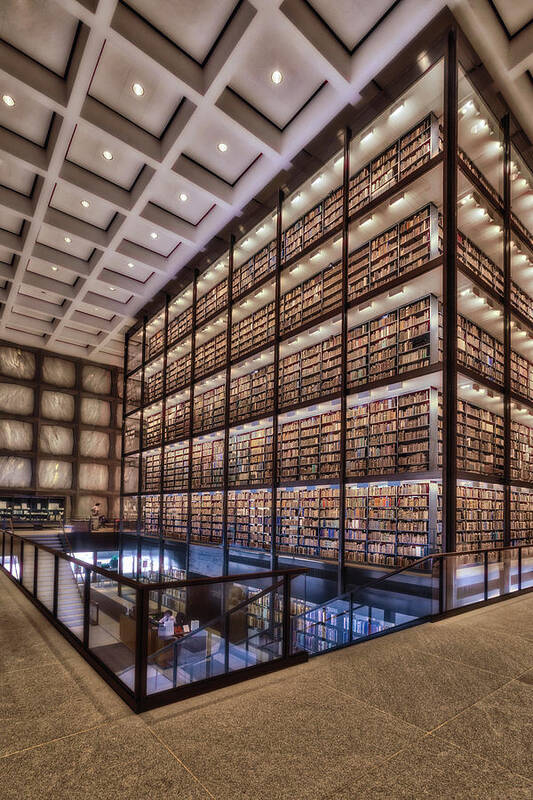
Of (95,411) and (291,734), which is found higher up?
(95,411)

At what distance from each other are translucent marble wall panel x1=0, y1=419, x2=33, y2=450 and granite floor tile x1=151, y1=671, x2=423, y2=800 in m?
19.9

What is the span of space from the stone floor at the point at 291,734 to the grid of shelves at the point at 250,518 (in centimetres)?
761

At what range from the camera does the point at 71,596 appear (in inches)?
165

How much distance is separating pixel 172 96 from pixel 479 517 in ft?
32.1

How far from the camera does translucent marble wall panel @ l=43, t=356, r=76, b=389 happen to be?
2161 centimetres

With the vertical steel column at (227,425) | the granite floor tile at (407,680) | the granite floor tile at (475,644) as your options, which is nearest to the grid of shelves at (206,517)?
the vertical steel column at (227,425)

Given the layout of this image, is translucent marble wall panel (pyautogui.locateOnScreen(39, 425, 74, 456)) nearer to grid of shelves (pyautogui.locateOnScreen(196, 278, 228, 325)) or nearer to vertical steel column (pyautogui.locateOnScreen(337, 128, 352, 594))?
grid of shelves (pyautogui.locateOnScreen(196, 278, 228, 325))

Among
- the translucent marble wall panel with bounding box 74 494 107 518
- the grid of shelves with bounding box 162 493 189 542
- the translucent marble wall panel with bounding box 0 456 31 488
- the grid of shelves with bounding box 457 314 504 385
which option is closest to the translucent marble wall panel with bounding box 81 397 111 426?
the translucent marble wall panel with bounding box 0 456 31 488

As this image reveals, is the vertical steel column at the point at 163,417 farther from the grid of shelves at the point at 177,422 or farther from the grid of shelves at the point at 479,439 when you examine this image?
the grid of shelves at the point at 479,439

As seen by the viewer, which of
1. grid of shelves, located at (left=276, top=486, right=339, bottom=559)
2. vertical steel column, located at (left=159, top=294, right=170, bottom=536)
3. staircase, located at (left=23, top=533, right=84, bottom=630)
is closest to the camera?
staircase, located at (left=23, top=533, right=84, bottom=630)

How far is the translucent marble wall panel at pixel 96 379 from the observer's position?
2280cm

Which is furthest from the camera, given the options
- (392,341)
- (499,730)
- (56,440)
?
(56,440)

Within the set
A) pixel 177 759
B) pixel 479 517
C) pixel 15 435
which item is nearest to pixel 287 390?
pixel 479 517

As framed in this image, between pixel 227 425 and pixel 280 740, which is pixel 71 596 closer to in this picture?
pixel 280 740
